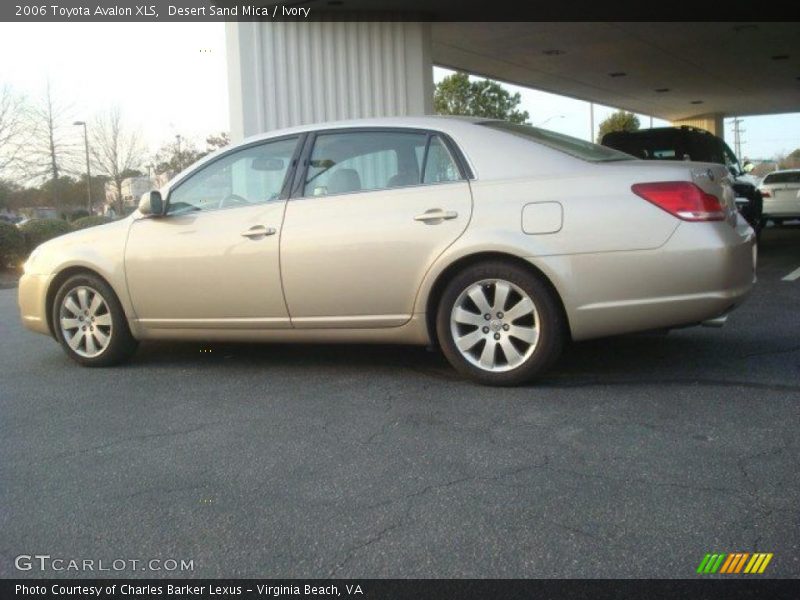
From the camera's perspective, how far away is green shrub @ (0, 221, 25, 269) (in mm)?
18094

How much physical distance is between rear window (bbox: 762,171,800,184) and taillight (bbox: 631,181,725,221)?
16.7 m

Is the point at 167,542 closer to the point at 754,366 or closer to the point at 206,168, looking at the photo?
the point at 206,168

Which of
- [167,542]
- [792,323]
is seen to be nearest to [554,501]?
[167,542]

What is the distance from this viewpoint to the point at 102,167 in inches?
1351

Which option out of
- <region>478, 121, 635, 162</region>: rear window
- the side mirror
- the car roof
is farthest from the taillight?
the side mirror

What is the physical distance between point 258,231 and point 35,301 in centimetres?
199

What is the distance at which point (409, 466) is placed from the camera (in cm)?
370

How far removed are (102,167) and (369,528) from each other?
33935 mm

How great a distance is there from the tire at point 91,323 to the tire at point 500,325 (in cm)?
235

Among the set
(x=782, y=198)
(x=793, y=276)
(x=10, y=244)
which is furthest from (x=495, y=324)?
(x=782, y=198)

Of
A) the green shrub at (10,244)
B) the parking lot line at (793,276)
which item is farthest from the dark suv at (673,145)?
the green shrub at (10,244)
